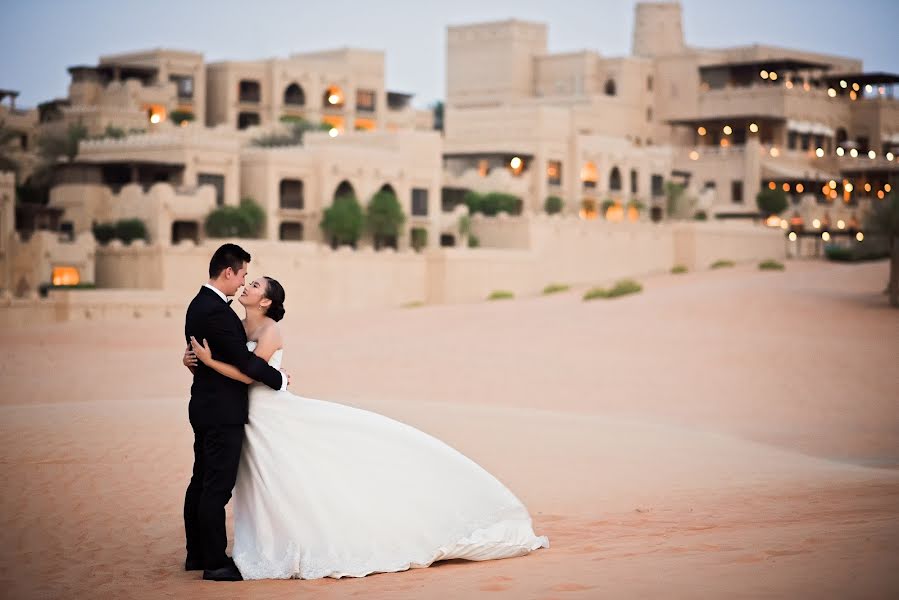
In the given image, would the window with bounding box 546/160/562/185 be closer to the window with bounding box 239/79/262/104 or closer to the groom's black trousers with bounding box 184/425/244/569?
the window with bounding box 239/79/262/104

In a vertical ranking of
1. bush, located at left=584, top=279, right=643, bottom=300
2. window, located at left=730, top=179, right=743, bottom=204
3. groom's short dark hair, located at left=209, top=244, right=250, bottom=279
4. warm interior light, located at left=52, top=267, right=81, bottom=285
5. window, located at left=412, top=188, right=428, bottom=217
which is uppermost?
window, located at left=730, top=179, right=743, bottom=204

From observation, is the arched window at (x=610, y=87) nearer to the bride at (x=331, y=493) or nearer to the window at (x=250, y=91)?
the window at (x=250, y=91)

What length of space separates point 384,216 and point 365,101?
24.8 meters

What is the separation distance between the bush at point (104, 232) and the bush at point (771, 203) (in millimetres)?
38343

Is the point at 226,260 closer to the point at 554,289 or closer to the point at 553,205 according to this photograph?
the point at 554,289

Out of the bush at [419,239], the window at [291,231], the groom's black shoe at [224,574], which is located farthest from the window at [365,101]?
the groom's black shoe at [224,574]

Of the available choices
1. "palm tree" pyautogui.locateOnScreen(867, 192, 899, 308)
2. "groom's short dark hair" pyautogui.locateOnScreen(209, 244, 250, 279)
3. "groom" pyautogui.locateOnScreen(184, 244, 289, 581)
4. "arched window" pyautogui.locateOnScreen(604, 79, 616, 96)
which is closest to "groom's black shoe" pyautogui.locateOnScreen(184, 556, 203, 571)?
"groom" pyautogui.locateOnScreen(184, 244, 289, 581)

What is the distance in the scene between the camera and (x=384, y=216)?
193ft

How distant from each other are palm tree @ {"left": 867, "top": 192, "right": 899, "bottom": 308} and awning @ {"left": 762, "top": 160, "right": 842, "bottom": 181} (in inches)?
1559

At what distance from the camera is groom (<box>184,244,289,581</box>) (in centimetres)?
1018

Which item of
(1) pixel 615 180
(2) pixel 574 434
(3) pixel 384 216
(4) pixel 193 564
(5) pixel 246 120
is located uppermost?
(5) pixel 246 120

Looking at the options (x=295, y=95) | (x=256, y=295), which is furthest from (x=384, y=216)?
(x=256, y=295)

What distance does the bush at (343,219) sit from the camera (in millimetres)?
56812

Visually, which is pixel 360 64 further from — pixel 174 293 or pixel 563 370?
pixel 563 370
